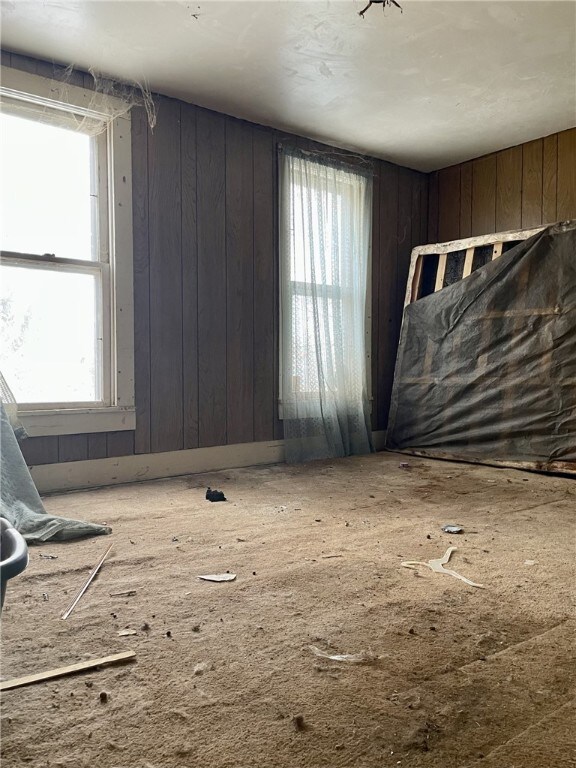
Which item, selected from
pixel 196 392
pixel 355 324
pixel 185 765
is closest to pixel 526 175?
pixel 355 324

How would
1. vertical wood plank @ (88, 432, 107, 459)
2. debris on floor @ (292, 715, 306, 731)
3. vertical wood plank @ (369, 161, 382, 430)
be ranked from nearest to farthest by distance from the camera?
debris on floor @ (292, 715, 306, 731) → vertical wood plank @ (88, 432, 107, 459) → vertical wood plank @ (369, 161, 382, 430)

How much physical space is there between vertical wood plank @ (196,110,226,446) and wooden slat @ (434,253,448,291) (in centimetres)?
172

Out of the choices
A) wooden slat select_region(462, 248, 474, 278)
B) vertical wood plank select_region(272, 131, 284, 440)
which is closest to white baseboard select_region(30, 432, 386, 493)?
vertical wood plank select_region(272, 131, 284, 440)

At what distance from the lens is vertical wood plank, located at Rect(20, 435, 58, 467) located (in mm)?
2930

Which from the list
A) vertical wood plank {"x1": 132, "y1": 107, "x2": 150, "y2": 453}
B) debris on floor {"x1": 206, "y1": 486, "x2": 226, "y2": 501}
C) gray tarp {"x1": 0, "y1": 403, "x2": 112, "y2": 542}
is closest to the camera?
gray tarp {"x1": 0, "y1": 403, "x2": 112, "y2": 542}

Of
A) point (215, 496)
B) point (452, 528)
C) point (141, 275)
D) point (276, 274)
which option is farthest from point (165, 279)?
point (452, 528)

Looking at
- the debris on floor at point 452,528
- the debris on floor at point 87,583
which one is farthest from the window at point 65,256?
the debris on floor at point 452,528

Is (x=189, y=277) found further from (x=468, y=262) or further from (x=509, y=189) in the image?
(x=509, y=189)

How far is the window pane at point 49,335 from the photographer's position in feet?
9.62

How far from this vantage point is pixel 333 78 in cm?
319

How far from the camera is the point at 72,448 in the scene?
3.09 metres

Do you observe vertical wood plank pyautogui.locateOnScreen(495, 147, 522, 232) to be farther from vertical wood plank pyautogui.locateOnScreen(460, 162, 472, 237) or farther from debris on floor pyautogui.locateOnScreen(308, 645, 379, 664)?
debris on floor pyautogui.locateOnScreen(308, 645, 379, 664)

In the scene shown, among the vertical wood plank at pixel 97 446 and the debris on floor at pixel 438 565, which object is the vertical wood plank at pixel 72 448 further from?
the debris on floor at pixel 438 565

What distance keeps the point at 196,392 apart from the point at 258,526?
135 cm
